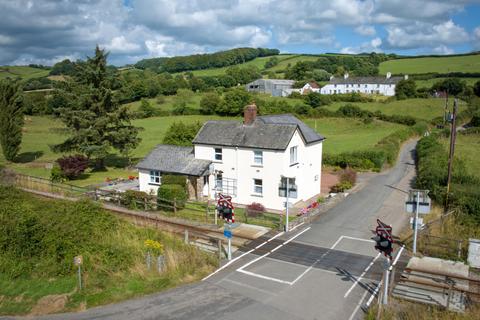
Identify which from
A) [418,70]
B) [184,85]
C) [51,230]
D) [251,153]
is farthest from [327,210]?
[418,70]

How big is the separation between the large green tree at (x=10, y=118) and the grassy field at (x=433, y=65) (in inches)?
4853

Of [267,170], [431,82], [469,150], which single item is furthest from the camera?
[431,82]

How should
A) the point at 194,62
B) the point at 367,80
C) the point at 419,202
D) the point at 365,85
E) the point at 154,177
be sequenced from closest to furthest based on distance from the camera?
the point at 419,202 → the point at 154,177 → the point at 367,80 → the point at 365,85 → the point at 194,62

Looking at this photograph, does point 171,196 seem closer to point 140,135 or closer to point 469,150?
point 469,150

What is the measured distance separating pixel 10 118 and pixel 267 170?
1483 inches

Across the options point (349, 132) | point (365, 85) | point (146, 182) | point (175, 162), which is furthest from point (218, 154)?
point (365, 85)

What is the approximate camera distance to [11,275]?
55.2 feet

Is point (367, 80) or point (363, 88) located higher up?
point (367, 80)

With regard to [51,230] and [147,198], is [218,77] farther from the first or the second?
[51,230]

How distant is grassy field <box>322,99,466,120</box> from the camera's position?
8519cm

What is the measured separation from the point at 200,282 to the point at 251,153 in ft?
51.0

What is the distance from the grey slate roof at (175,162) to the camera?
32406 mm

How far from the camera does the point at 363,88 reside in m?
133

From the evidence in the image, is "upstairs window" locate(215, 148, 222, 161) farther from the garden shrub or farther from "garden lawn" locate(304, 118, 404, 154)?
"garden lawn" locate(304, 118, 404, 154)
